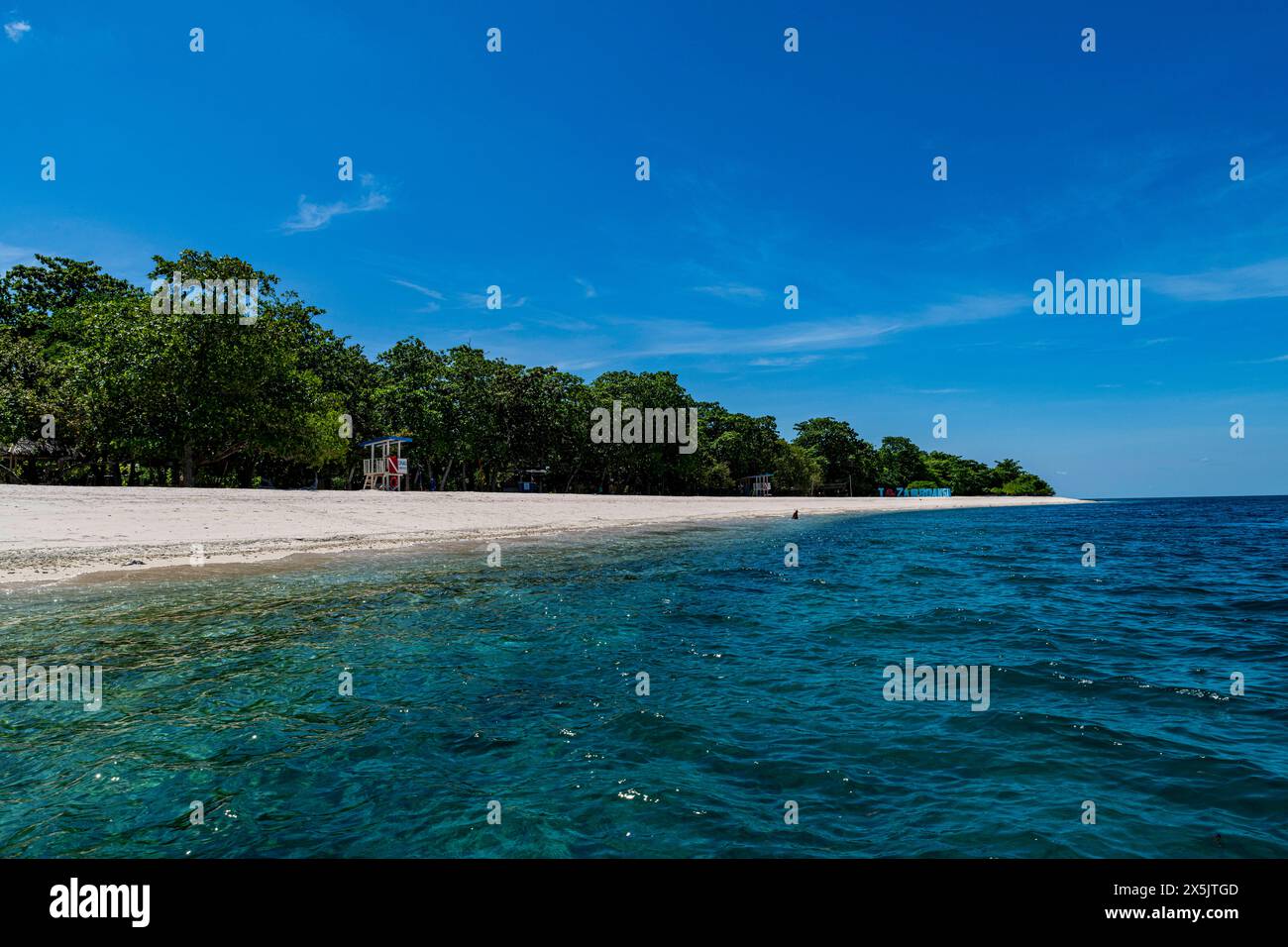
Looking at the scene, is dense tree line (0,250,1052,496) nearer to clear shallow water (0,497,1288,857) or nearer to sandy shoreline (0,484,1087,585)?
sandy shoreline (0,484,1087,585)

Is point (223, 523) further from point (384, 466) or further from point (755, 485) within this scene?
point (755, 485)

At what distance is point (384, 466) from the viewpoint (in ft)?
171

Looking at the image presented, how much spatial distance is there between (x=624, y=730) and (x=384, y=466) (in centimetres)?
4987

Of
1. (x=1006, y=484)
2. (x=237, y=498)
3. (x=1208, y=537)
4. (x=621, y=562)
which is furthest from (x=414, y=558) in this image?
(x=1006, y=484)

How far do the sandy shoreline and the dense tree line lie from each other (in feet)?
39.5

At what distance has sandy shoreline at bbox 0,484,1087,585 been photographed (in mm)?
19062

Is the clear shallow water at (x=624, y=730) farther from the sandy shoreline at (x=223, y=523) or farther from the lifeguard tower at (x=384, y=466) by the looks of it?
the lifeguard tower at (x=384, y=466)

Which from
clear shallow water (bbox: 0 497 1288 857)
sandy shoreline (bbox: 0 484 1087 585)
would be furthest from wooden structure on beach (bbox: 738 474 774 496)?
clear shallow water (bbox: 0 497 1288 857)

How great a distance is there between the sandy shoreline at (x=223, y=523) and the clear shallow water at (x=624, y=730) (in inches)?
226

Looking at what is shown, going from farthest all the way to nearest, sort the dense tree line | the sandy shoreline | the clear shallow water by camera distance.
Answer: the dense tree line, the sandy shoreline, the clear shallow water

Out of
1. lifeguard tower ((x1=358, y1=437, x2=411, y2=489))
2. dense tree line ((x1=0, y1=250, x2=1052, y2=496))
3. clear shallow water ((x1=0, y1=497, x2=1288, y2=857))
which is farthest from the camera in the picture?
lifeguard tower ((x1=358, y1=437, x2=411, y2=489))

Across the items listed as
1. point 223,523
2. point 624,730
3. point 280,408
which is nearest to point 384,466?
point 280,408

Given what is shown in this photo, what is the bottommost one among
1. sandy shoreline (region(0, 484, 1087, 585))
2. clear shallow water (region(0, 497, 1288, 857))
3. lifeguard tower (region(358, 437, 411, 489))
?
clear shallow water (region(0, 497, 1288, 857))
